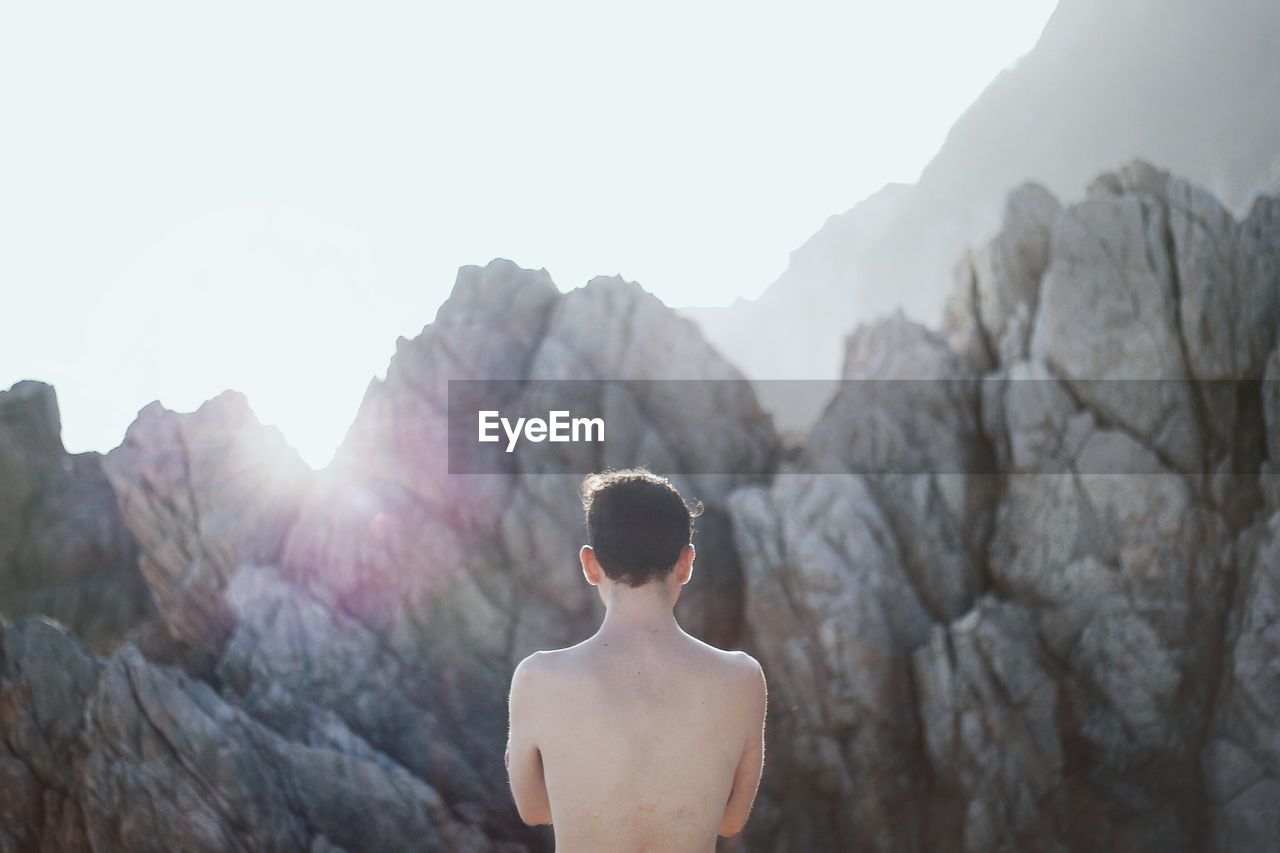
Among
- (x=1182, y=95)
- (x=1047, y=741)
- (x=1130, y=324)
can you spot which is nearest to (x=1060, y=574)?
(x=1047, y=741)

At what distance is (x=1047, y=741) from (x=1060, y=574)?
8.50 ft

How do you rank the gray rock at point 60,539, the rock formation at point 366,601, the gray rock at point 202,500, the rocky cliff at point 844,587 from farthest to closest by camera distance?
the gray rock at point 60,539 < the gray rock at point 202,500 < the rocky cliff at point 844,587 < the rock formation at point 366,601

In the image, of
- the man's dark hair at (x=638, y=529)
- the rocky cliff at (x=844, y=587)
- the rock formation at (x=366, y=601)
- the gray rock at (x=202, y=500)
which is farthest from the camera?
the gray rock at (x=202, y=500)

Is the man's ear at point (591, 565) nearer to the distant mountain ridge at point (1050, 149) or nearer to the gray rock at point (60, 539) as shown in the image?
the gray rock at point (60, 539)

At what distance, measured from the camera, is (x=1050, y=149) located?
50.4 m

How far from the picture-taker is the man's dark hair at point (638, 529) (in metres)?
3.99

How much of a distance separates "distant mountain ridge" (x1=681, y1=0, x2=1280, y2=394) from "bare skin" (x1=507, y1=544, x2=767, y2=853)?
1098 inches

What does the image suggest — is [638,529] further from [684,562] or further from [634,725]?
[634,725]

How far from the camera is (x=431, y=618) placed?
1645 centimetres

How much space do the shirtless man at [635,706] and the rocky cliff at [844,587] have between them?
33.5ft

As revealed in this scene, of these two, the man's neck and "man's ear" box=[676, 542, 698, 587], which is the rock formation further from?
"man's ear" box=[676, 542, 698, 587]

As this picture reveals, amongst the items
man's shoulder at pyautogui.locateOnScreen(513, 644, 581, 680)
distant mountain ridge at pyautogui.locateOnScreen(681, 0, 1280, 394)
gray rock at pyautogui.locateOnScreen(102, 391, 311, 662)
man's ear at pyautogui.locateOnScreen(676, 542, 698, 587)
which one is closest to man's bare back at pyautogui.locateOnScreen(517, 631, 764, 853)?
man's shoulder at pyautogui.locateOnScreen(513, 644, 581, 680)

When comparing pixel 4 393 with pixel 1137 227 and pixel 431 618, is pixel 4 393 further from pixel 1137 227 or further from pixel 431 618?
pixel 1137 227


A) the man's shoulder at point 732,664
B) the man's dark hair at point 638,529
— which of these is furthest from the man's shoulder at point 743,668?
the man's dark hair at point 638,529
